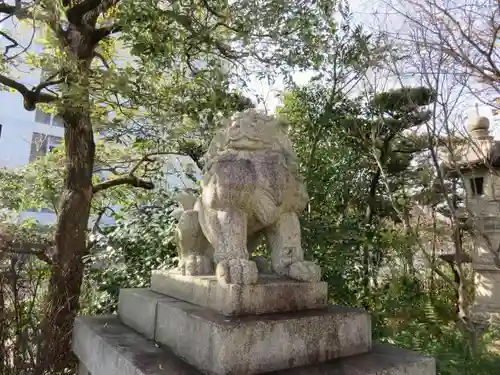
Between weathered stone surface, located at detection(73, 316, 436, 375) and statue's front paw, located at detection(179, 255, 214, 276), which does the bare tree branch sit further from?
statue's front paw, located at detection(179, 255, 214, 276)

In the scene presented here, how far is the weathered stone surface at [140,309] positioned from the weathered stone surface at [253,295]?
17cm

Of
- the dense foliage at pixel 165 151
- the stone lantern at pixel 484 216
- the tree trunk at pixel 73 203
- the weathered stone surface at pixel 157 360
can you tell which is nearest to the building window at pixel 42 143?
the dense foliage at pixel 165 151

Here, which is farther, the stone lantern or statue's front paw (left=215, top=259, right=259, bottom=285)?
the stone lantern

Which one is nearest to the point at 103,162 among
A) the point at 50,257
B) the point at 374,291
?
the point at 50,257

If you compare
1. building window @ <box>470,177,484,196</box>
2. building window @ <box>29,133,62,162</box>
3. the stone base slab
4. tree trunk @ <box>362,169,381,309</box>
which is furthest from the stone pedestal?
building window @ <box>470,177,484,196</box>

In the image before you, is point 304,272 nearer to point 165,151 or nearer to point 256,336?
point 256,336

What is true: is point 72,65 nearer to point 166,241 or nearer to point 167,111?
point 167,111

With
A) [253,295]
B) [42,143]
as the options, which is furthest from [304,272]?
[42,143]

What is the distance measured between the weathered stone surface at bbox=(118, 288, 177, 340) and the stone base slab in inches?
1.4

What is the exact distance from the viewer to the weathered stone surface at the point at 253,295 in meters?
1.76

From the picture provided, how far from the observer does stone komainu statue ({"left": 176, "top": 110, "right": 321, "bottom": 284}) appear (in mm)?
1984

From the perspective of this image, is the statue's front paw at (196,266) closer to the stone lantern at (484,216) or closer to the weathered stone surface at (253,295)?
the weathered stone surface at (253,295)

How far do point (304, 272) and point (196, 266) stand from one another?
65 cm

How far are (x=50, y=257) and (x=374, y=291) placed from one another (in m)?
4.53
